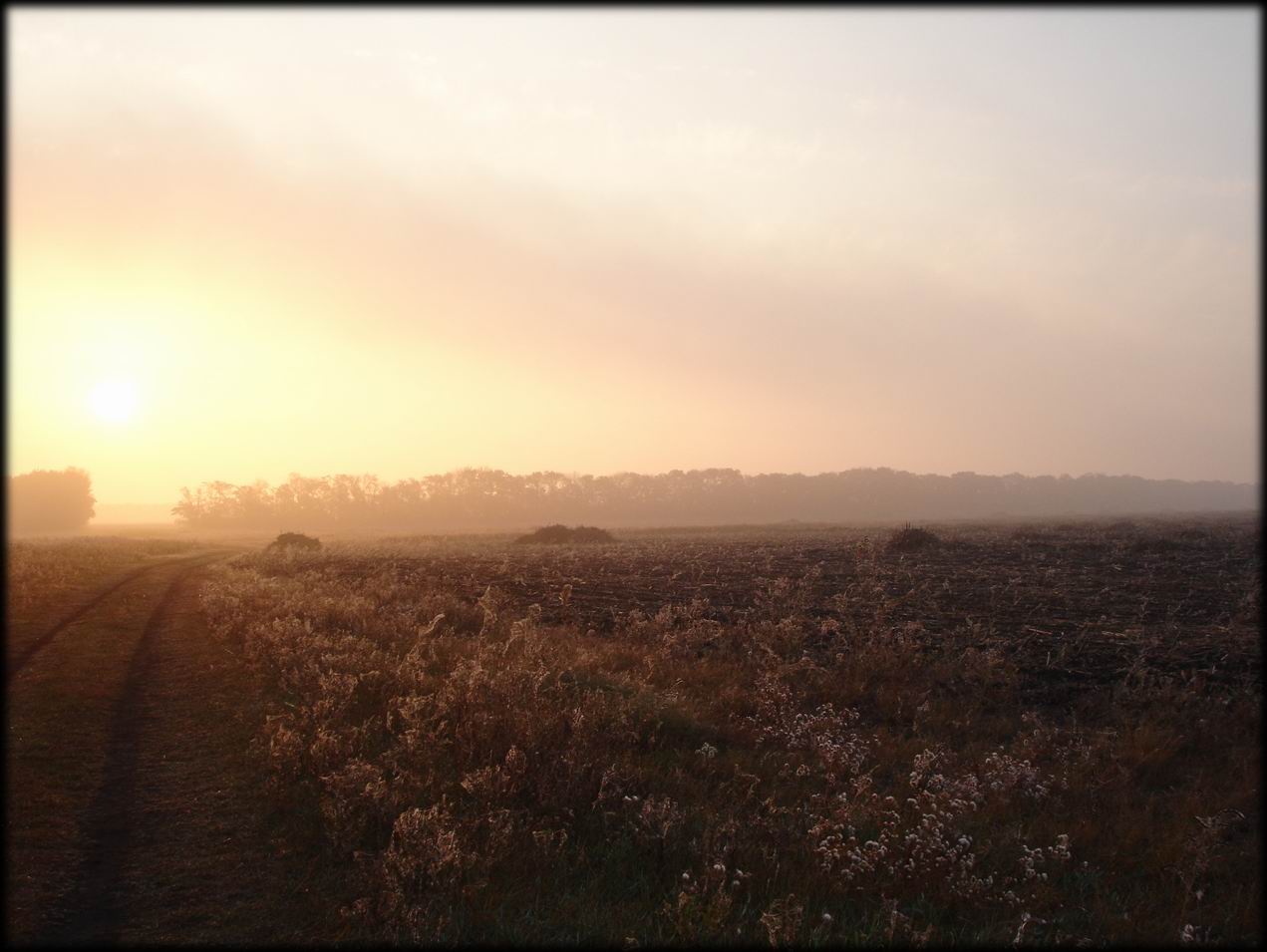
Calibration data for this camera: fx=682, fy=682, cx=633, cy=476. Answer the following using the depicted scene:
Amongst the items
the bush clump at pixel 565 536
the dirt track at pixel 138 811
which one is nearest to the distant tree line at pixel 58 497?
the bush clump at pixel 565 536

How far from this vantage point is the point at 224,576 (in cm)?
2845

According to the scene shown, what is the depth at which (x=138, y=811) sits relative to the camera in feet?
25.6

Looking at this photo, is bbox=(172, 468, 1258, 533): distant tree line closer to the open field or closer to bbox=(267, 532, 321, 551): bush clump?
bbox=(267, 532, 321, 551): bush clump

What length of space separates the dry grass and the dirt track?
25.7 inches

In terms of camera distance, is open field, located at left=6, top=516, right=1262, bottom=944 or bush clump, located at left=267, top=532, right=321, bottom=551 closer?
open field, located at left=6, top=516, right=1262, bottom=944

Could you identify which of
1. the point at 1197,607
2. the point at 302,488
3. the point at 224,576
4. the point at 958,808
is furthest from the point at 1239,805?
the point at 302,488

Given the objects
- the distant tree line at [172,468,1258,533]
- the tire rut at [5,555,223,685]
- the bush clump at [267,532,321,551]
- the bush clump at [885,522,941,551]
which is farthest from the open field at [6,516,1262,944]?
the distant tree line at [172,468,1258,533]

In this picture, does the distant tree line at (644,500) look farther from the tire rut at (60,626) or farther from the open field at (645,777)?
the open field at (645,777)

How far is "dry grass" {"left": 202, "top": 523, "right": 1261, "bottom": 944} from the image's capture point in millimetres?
6648

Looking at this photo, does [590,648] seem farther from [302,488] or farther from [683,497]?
[683,497]

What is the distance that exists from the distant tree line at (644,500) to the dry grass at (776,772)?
82222 mm

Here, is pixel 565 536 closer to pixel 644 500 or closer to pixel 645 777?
pixel 645 777

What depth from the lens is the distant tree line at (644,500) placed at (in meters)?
95.4

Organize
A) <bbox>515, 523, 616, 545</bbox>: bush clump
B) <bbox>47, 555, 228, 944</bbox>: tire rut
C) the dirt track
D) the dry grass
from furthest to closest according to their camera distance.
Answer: <bbox>515, 523, 616, 545</bbox>: bush clump < the dry grass < the dirt track < <bbox>47, 555, 228, 944</bbox>: tire rut
